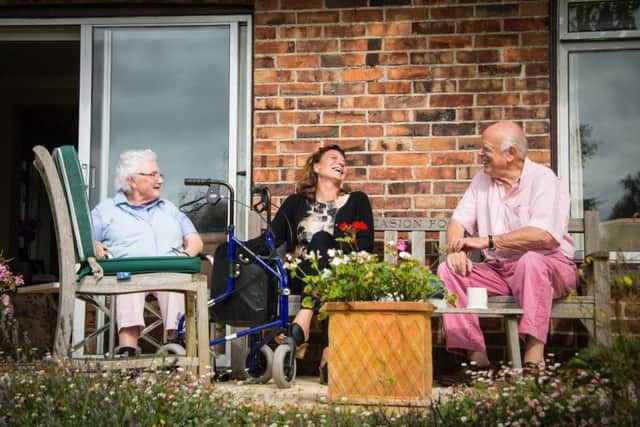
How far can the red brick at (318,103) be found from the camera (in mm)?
5590

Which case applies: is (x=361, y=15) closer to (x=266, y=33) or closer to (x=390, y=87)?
(x=390, y=87)

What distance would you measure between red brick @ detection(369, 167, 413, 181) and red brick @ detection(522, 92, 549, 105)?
750 millimetres

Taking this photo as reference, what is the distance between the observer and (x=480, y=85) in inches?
216

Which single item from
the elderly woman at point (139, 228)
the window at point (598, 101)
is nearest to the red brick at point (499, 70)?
the window at point (598, 101)

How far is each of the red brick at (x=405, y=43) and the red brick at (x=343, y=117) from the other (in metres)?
0.41

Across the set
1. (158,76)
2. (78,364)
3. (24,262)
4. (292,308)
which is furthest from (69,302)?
(24,262)

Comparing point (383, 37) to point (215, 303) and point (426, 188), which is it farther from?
point (215, 303)

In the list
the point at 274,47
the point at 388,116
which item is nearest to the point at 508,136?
the point at 388,116

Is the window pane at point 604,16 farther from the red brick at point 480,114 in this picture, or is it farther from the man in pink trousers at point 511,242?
the man in pink trousers at point 511,242

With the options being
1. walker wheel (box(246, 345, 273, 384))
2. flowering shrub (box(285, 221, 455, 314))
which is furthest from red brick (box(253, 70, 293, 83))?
flowering shrub (box(285, 221, 455, 314))

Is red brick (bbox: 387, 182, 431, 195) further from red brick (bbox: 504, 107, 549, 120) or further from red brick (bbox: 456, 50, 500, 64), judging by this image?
red brick (bbox: 456, 50, 500, 64)

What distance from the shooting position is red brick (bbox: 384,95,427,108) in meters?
5.52

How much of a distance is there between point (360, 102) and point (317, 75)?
0.97 feet

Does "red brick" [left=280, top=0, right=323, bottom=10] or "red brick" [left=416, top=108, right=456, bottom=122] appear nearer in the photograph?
"red brick" [left=416, top=108, right=456, bottom=122]
